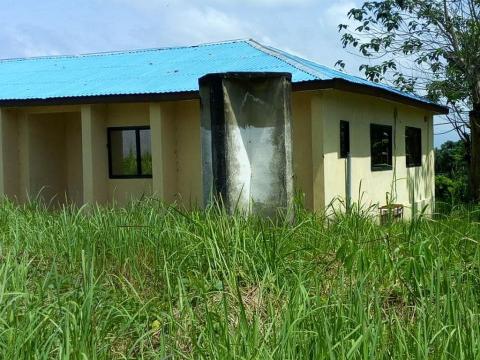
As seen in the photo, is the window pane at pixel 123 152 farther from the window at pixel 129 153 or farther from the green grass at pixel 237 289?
the green grass at pixel 237 289

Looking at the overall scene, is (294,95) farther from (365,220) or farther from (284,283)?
(284,283)

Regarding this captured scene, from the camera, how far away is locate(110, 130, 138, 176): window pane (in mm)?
13195

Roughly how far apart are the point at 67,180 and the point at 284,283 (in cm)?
1083

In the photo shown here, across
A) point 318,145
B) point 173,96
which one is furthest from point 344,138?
point 173,96

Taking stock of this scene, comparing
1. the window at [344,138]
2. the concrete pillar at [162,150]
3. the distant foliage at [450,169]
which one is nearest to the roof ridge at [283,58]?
the window at [344,138]

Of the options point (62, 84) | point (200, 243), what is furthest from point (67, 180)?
point (200, 243)

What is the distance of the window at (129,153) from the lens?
13117 millimetres

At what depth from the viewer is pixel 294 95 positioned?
37.4 feet

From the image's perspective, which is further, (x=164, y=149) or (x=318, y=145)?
(x=164, y=149)

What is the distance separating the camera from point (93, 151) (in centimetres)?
1272

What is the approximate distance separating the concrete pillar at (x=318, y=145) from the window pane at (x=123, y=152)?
3.89 meters

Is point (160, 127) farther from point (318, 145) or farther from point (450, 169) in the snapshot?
point (450, 169)

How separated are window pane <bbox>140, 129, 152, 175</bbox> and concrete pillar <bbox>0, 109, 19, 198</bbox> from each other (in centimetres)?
265

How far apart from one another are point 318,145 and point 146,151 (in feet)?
12.3
